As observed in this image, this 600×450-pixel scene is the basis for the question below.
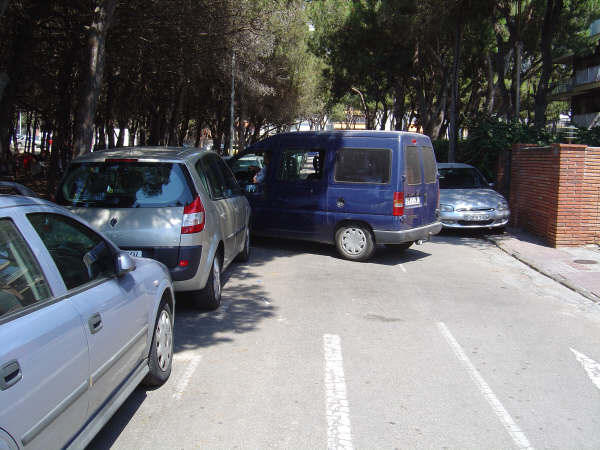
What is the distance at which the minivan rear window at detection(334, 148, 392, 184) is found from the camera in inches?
382

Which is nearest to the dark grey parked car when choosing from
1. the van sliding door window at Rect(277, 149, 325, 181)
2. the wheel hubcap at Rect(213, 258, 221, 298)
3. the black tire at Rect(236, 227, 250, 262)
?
the van sliding door window at Rect(277, 149, 325, 181)

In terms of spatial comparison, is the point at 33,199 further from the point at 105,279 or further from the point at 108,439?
the point at 108,439

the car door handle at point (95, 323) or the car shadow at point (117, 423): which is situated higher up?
the car door handle at point (95, 323)

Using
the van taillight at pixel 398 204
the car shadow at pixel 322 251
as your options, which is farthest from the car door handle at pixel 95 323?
the car shadow at pixel 322 251

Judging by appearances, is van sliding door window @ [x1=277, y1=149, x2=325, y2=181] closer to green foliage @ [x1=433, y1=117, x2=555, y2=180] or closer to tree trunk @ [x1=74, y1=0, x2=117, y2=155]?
tree trunk @ [x1=74, y1=0, x2=117, y2=155]

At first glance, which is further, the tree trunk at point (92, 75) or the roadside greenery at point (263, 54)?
the roadside greenery at point (263, 54)

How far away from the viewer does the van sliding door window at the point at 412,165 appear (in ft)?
31.9

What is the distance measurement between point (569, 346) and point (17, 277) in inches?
205

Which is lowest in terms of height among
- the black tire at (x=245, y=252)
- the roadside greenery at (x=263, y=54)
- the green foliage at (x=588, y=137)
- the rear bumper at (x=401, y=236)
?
the black tire at (x=245, y=252)

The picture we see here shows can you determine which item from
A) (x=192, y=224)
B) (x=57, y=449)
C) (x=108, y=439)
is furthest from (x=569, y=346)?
(x=57, y=449)

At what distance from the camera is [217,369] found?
5.09m

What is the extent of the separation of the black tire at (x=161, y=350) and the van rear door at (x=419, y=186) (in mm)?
5699

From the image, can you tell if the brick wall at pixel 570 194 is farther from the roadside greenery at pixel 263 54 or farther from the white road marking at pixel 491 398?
the white road marking at pixel 491 398

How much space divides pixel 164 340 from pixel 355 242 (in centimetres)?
585
